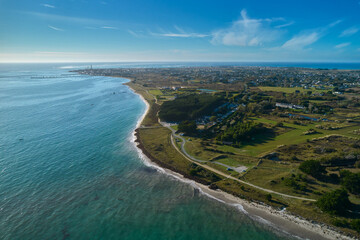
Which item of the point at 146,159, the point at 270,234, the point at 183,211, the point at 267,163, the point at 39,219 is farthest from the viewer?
the point at 146,159

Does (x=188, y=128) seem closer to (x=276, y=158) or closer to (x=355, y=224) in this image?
(x=276, y=158)

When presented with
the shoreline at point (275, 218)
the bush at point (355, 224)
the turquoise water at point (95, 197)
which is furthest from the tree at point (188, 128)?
the bush at point (355, 224)

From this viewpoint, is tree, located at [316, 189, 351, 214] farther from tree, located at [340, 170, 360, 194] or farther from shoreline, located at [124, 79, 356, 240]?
tree, located at [340, 170, 360, 194]

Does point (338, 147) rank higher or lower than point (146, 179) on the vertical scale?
higher

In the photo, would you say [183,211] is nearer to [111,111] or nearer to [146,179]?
[146,179]

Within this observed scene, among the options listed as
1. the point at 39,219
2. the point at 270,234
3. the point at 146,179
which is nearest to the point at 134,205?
the point at 146,179

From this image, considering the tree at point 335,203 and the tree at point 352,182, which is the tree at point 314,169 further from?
the tree at point 335,203

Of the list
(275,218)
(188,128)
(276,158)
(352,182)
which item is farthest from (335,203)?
(188,128)

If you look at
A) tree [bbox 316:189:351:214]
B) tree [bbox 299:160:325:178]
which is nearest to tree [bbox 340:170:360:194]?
tree [bbox 299:160:325:178]
